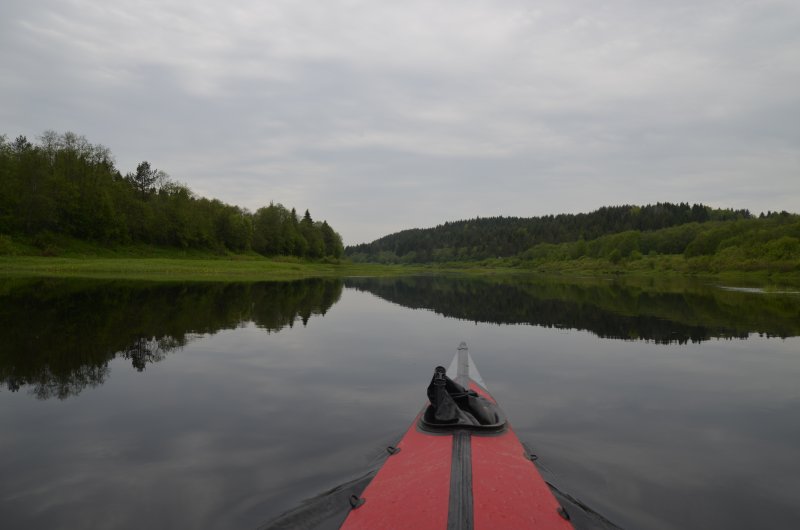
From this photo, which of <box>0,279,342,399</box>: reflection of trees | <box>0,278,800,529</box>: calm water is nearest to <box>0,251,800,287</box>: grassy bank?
<box>0,279,342,399</box>: reflection of trees

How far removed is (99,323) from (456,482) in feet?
69.3

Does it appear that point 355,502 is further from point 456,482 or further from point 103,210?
point 103,210

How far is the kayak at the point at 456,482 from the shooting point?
16.9ft

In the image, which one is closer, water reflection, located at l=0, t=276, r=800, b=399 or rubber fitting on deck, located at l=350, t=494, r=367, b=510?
rubber fitting on deck, located at l=350, t=494, r=367, b=510

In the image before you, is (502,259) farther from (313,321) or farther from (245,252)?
(313,321)

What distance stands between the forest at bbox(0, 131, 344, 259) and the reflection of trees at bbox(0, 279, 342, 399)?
3595cm

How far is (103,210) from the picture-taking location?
73375mm

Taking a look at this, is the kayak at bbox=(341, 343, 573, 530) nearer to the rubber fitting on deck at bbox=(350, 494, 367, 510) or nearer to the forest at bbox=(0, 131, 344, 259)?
the rubber fitting on deck at bbox=(350, 494, 367, 510)

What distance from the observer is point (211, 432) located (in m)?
9.95

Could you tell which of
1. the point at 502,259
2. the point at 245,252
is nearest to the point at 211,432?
the point at 245,252

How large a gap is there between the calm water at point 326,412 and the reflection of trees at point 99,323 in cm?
13

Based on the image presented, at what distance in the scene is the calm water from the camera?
7.38 m

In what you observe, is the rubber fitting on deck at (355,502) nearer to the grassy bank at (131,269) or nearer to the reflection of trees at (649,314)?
the reflection of trees at (649,314)

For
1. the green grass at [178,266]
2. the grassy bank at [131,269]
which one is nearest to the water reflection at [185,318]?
the grassy bank at [131,269]
